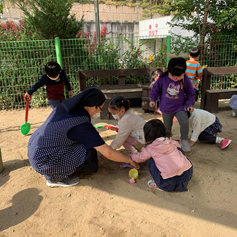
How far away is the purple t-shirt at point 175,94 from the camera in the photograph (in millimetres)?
3068

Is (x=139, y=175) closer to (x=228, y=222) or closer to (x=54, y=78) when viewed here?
(x=228, y=222)

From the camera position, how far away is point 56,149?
226 cm

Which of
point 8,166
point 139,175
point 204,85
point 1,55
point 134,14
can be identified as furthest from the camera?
point 134,14

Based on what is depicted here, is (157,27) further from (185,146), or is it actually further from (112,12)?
(112,12)

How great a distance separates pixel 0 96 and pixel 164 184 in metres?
5.28

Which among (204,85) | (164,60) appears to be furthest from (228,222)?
(164,60)

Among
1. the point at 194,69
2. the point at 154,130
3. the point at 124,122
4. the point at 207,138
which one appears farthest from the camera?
the point at 194,69

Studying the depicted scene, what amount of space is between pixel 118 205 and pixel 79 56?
16.0 ft

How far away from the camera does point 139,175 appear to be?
2652 mm

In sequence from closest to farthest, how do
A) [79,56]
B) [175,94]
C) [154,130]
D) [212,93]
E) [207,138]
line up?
[154,130] < [175,94] < [207,138] < [212,93] < [79,56]

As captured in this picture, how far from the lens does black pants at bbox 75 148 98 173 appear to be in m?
2.45

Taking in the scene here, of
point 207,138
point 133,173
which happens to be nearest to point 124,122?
point 133,173

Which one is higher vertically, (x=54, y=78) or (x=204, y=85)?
(x=54, y=78)

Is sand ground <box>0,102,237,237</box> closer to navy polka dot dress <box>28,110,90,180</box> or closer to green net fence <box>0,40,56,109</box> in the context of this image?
navy polka dot dress <box>28,110,90,180</box>
